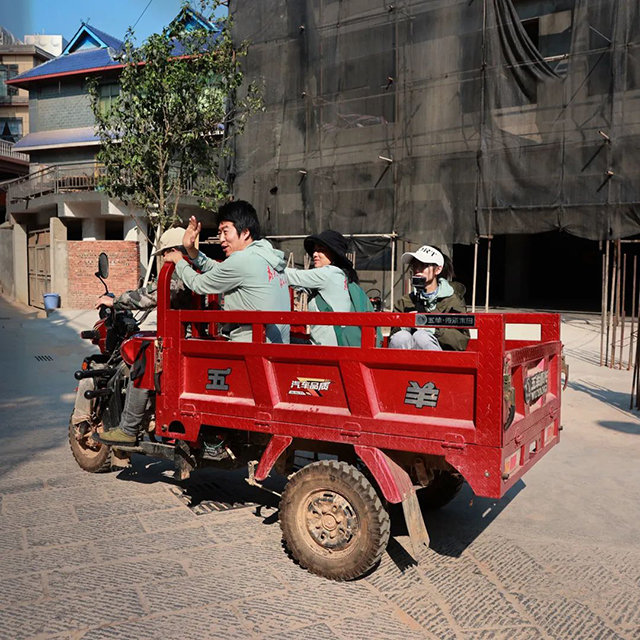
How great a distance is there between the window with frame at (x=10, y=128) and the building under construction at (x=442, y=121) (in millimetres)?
29543

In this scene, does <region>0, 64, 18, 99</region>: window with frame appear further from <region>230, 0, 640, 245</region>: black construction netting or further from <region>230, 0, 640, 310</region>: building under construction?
<region>230, 0, 640, 245</region>: black construction netting

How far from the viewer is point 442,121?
1442 cm

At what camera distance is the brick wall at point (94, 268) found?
21.1 metres

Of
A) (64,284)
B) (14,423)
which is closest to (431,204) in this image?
(14,423)

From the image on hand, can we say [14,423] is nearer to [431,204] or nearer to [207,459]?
[207,459]

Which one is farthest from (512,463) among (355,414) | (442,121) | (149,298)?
(442,121)

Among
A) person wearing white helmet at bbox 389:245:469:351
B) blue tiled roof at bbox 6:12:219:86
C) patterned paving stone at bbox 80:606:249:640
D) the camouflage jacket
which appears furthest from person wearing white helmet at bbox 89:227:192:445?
blue tiled roof at bbox 6:12:219:86

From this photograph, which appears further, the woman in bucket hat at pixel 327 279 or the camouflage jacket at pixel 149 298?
the camouflage jacket at pixel 149 298

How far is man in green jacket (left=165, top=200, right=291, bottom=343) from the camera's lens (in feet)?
12.9

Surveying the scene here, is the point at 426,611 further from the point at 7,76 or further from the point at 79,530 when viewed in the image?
the point at 7,76

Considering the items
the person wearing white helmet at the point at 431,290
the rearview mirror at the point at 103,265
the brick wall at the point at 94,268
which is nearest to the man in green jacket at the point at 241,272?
the rearview mirror at the point at 103,265

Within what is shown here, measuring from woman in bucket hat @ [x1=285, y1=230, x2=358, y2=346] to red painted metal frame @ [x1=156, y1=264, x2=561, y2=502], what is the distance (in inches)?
19.5

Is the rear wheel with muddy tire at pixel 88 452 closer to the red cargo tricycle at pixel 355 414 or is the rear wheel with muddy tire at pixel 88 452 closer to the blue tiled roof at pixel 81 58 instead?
the red cargo tricycle at pixel 355 414

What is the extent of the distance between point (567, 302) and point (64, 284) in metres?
16.7
